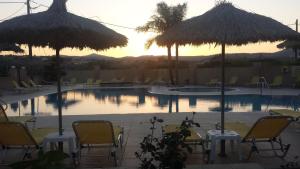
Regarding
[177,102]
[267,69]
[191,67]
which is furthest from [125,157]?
[191,67]

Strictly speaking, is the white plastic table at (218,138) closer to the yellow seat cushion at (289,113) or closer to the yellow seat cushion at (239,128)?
the yellow seat cushion at (239,128)

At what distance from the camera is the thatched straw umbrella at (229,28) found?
17.6 feet

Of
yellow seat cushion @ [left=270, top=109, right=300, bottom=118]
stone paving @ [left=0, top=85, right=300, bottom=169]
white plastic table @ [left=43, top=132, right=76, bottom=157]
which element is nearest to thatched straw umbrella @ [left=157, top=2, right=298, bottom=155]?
stone paving @ [left=0, top=85, right=300, bottom=169]

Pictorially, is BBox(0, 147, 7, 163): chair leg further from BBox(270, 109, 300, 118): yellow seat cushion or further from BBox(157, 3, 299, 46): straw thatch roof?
BBox(270, 109, 300, 118): yellow seat cushion

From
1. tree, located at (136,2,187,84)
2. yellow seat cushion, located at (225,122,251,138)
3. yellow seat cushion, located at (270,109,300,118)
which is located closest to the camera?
yellow seat cushion, located at (225,122,251,138)

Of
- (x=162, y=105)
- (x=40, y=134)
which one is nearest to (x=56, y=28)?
(x=40, y=134)

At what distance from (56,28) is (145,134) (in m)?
3.22

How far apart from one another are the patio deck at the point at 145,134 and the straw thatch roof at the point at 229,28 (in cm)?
173

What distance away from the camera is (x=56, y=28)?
522cm

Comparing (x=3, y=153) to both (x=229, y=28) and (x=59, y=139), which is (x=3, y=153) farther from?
(x=229, y=28)

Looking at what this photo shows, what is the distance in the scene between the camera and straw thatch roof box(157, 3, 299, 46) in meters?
5.37

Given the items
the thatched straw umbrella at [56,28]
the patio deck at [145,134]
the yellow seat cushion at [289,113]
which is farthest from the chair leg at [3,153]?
the yellow seat cushion at [289,113]

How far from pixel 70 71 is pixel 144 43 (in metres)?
7.89

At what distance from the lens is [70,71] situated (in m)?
34.2
